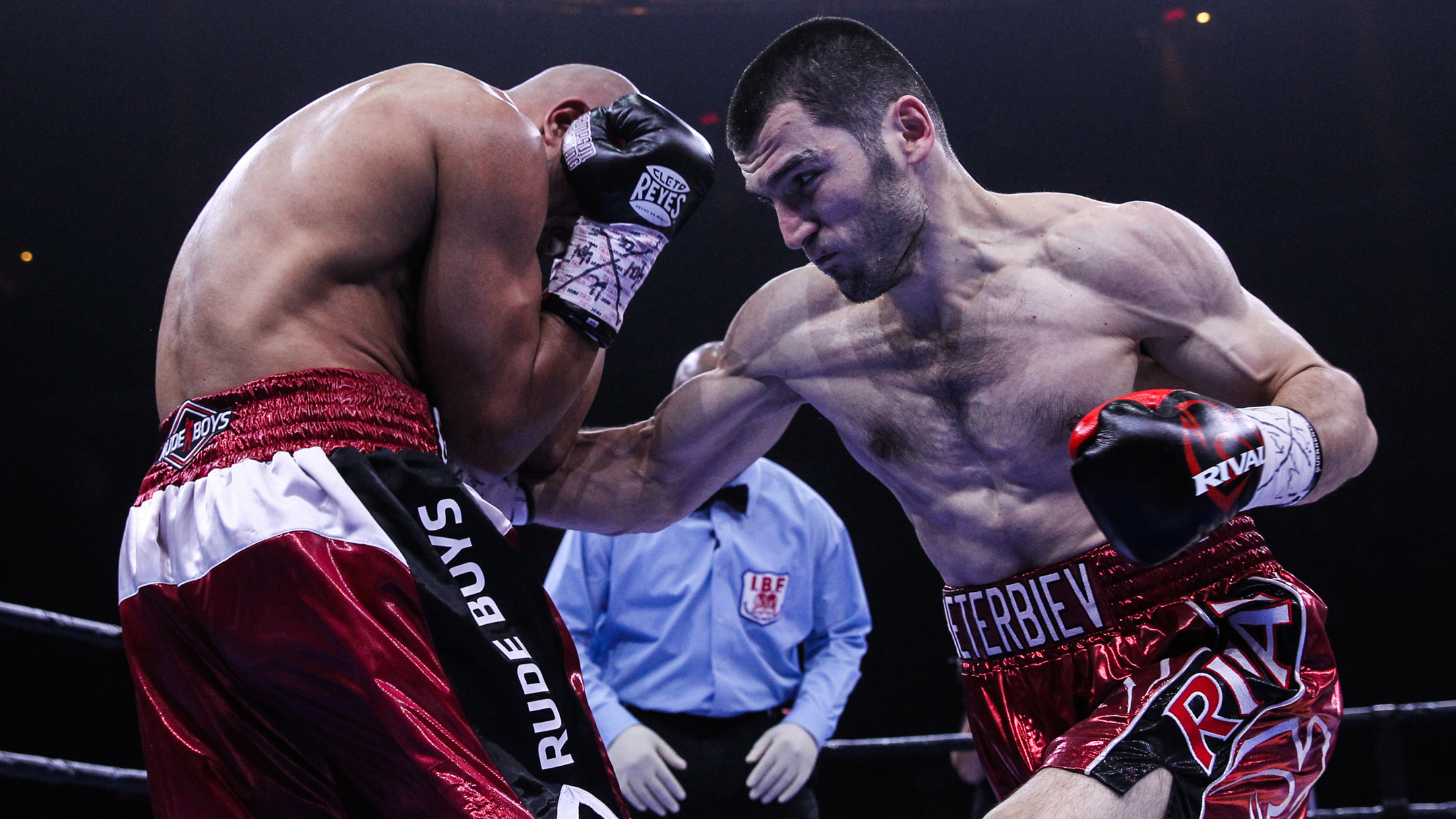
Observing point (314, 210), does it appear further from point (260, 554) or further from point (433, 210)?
point (260, 554)

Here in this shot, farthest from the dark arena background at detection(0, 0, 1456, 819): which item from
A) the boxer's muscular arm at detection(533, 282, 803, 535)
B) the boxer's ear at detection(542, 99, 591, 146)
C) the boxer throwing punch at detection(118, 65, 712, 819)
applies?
the boxer throwing punch at detection(118, 65, 712, 819)

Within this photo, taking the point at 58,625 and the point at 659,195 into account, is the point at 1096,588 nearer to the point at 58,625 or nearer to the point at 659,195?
the point at 659,195

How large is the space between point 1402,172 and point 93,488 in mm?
6481

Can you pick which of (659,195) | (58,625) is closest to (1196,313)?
(659,195)

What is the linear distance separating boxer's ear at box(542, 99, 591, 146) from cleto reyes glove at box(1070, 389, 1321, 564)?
3.11ft

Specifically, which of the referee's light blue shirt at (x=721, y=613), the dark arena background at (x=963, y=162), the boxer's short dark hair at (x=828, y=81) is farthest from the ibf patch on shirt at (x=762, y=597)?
the dark arena background at (x=963, y=162)

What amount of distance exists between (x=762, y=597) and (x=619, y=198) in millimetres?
1576

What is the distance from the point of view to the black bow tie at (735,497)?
3.01 meters

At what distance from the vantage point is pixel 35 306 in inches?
192

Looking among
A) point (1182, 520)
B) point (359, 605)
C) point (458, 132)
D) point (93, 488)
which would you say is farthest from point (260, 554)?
point (93, 488)

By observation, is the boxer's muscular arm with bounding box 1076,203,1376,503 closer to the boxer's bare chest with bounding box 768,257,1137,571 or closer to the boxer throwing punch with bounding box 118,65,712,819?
the boxer's bare chest with bounding box 768,257,1137,571

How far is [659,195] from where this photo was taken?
1.68 metres

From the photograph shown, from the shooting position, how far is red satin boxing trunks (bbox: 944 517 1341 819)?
1.35 m

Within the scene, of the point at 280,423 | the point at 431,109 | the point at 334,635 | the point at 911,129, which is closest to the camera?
the point at 334,635
